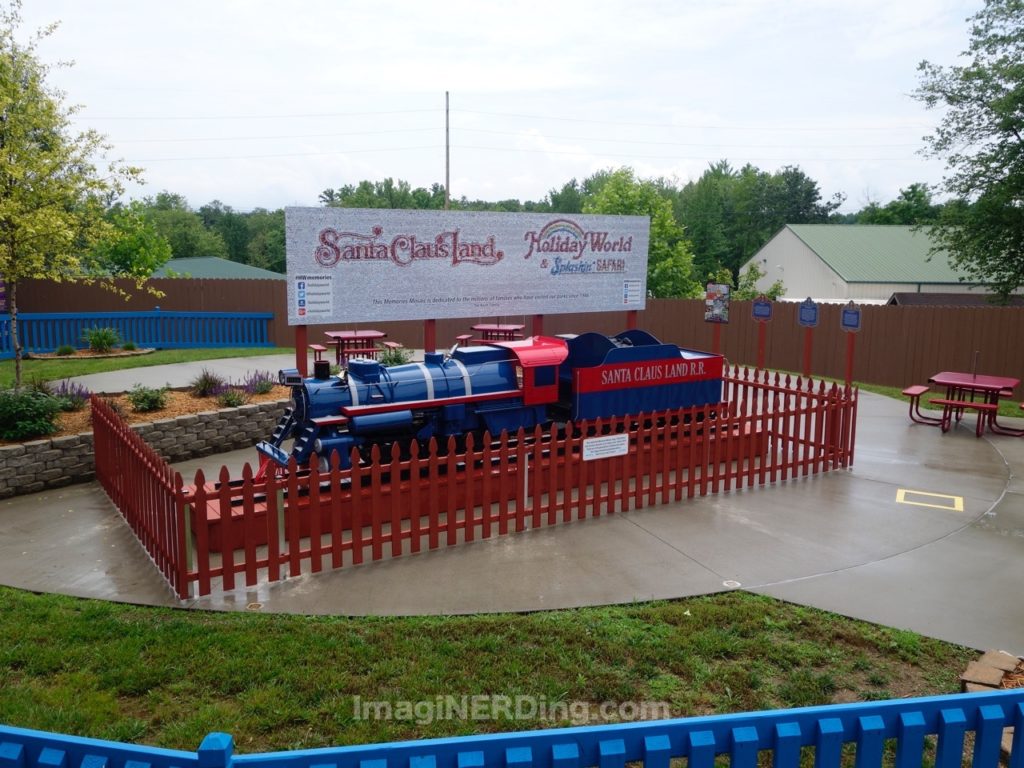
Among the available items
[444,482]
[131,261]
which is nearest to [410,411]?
[444,482]

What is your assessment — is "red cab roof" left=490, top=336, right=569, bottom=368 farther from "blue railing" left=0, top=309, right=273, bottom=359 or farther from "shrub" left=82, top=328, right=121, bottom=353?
"blue railing" left=0, top=309, right=273, bottom=359

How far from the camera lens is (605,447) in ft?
28.3

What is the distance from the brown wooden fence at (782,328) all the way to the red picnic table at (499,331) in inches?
65.0

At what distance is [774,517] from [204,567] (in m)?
5.76

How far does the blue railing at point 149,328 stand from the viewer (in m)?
19.9

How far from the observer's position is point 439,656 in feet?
17.1

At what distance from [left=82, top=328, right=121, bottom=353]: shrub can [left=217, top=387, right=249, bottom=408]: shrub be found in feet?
29.7

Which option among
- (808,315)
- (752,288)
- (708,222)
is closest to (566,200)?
(708,222)

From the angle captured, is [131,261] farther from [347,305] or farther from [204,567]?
[204,567]

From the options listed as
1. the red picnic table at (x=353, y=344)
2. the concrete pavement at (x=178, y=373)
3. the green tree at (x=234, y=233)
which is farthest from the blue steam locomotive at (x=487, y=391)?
the green tree at (x=234, y=233)

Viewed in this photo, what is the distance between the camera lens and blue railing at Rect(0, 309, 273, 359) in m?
19.9

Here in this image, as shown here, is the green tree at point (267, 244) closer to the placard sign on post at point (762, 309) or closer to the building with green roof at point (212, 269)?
the building with green roof at point (212, 269)

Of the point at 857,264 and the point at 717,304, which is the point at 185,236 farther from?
the point at 717,304

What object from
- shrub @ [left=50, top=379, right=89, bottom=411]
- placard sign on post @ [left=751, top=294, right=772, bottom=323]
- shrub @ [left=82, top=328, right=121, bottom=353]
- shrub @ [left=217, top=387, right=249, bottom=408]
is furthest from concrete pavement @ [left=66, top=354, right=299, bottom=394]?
placard sign on post @ [left=751, top=294, right=772, bottom=323]
